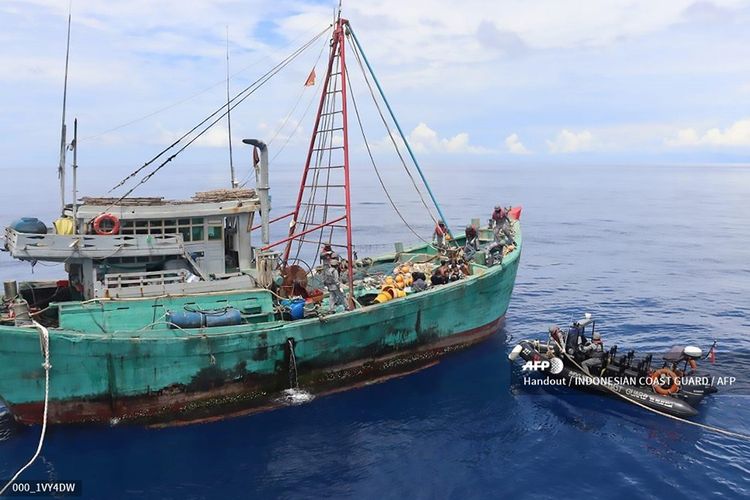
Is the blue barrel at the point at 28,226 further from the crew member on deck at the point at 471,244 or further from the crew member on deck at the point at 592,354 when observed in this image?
the crew member on deck at the point at 592,354

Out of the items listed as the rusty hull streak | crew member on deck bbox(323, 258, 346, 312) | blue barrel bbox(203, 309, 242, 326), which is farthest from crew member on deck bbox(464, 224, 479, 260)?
blue barrel bbox(203, 309, 242, 326)

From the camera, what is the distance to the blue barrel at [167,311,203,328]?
15.4m

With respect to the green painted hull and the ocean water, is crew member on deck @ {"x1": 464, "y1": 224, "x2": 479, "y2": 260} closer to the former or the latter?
the ocean water

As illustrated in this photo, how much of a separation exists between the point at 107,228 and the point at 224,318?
14.5ft

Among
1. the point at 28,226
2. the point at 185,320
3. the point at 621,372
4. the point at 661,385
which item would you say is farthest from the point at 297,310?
the point at 661,385

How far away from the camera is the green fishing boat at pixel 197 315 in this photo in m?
14.7

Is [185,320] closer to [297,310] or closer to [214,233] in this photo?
[297,310]

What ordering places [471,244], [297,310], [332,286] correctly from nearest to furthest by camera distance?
[297,310] → [332,286] → [471,244]

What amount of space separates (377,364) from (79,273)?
10042 millimetres

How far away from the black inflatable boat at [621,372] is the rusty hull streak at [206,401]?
4.78m

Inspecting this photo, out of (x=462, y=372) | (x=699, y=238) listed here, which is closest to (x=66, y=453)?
(x=462, y=372)

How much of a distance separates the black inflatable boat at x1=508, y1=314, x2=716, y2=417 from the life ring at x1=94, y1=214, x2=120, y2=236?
1295cm

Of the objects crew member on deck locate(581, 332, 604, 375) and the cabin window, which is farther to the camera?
the cabin window

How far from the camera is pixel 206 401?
51.8ft
